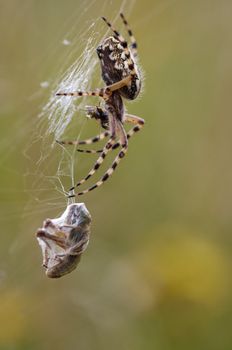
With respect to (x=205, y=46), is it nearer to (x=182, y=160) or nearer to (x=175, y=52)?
(x=175, y=52)

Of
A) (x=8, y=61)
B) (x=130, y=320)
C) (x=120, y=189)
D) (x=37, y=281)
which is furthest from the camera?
(x=120, y=189)

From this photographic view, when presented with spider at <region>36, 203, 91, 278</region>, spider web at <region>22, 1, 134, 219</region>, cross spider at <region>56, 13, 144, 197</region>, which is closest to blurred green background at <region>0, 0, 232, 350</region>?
spider web at <region>22, 1, 134, 219</region>

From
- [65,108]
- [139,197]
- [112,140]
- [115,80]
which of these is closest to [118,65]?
[115,80]

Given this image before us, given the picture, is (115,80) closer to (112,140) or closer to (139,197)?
(112,140)

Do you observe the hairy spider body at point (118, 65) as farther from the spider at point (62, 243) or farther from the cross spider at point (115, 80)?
the spider at point (62, 243)

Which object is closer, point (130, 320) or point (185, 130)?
point (130, 320)

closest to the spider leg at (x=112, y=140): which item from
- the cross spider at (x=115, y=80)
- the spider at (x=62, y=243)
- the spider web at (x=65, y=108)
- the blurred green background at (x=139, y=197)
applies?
the cross spider at (x=115, y=80)

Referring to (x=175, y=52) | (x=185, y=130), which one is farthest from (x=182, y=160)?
(x=175, y=52)

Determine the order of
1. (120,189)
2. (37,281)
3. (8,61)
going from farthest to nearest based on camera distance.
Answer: (120,189) < (8,61) < (37,281)
